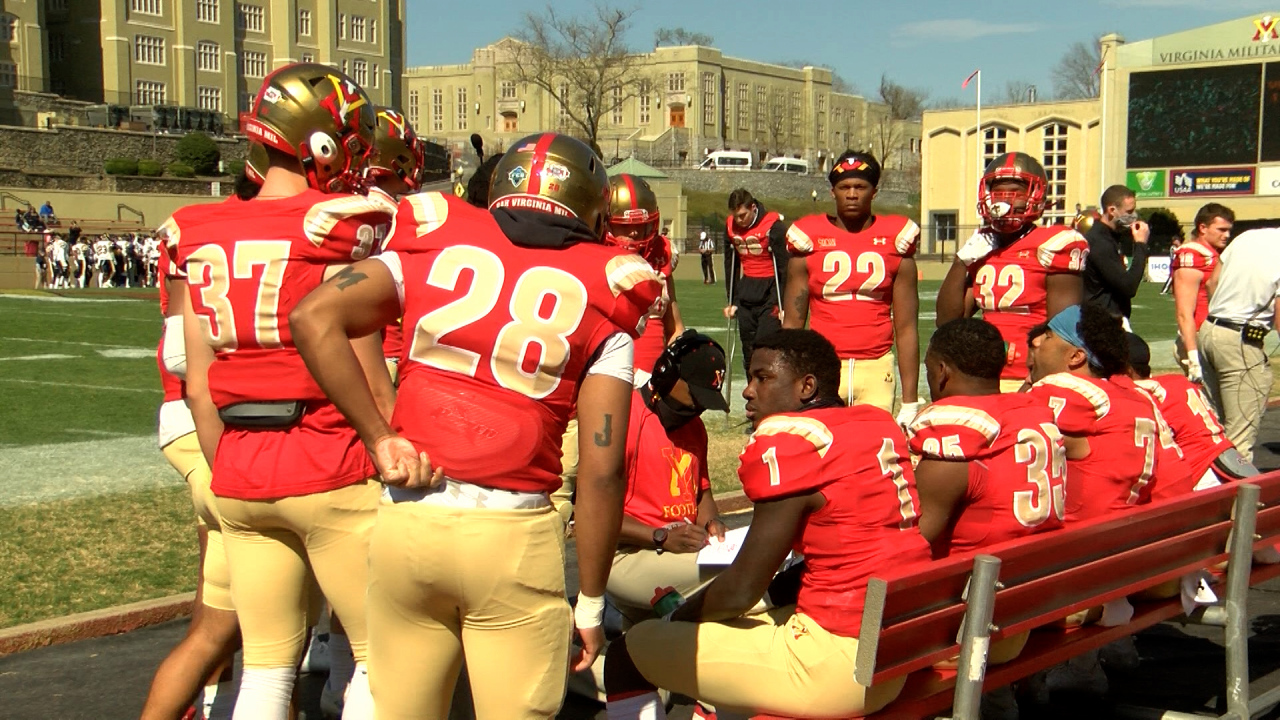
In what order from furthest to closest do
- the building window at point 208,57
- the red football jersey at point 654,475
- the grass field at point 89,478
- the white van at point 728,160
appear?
the white van at point 728,160 → the building window at point 208,57 → the grass field at point 89,478 → the red football jersey at point 654,475

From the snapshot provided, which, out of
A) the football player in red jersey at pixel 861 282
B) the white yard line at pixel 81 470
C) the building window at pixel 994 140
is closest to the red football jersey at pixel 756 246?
the football player in red jersey at pixel 861 282

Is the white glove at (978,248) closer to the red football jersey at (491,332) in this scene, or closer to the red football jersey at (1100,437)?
the red football jersey at (1100,437)

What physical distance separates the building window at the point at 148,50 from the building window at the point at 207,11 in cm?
339

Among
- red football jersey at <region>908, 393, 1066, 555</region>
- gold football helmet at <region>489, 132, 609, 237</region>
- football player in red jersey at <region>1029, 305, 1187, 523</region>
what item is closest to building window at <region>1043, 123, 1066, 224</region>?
football player in red jersey at <region>1029, 305, 1187, 523</region>

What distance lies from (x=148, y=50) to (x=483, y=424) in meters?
89.7

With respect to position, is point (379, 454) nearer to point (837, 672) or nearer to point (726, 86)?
point (837, 672)

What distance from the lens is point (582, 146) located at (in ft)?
12.0

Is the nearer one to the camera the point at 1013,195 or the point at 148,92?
the point at 1013,195

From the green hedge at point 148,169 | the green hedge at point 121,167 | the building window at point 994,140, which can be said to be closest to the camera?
the green hedge at point 121,167

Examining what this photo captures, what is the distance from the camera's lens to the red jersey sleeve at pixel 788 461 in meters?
3.93

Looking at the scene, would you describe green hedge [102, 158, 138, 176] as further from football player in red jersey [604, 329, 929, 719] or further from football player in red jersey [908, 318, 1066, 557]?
football player in red jersey [604, 329, 929, 719]

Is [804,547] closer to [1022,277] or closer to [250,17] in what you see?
[1022,277]

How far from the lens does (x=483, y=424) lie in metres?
3.32

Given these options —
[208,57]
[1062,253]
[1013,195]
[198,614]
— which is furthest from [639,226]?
[208,57]
